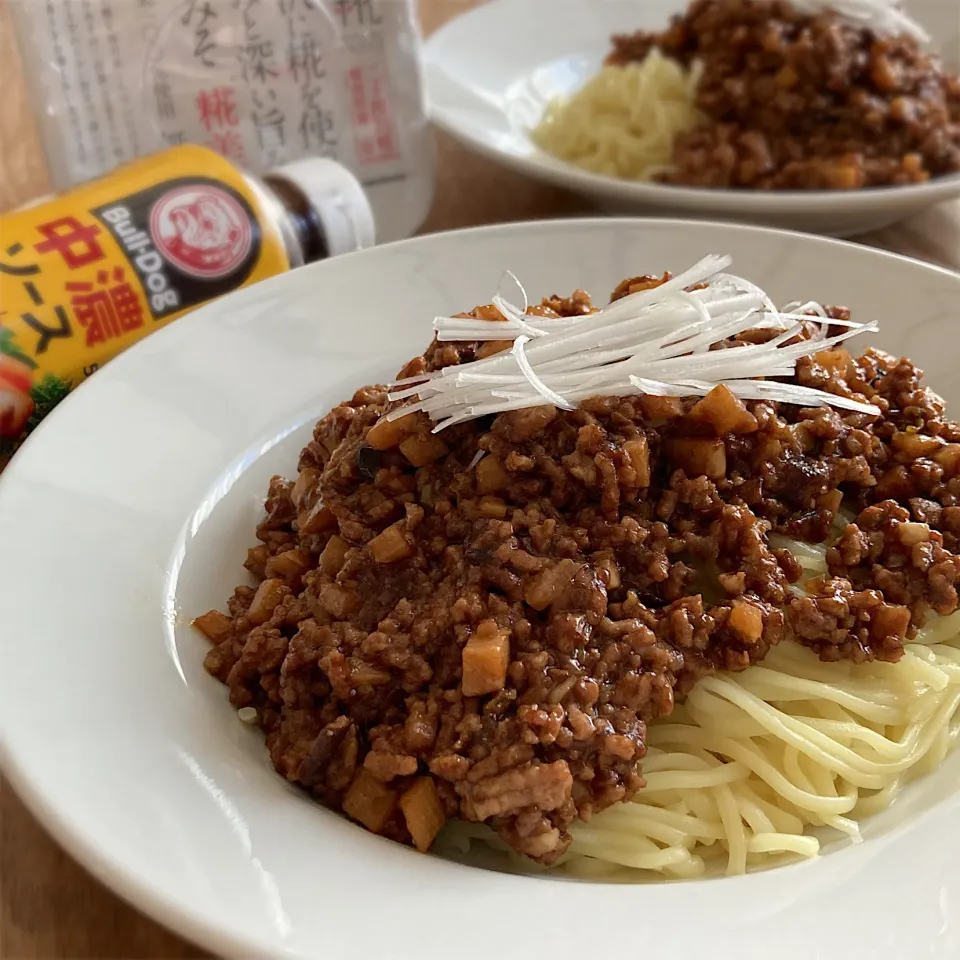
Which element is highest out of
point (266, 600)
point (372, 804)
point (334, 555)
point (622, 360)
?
point (622, 360)

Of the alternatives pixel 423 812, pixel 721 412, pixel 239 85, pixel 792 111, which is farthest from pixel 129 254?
pixel 792 111

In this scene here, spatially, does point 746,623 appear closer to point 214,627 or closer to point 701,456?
point 701,456

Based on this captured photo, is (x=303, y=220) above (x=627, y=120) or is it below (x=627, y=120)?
above

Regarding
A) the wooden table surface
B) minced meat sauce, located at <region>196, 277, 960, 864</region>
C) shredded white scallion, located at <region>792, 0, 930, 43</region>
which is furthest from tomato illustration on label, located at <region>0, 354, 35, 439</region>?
shredded white scallion, located at <region>792, 0, 930, 43</region>

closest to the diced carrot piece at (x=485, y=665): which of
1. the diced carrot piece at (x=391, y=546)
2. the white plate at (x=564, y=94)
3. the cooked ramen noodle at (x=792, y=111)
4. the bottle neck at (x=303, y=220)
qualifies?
the diced carrot piece at (x=391, y=546)

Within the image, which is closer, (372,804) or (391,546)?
(372,804)

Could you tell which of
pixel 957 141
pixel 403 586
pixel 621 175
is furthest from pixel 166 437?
pixel 957 141

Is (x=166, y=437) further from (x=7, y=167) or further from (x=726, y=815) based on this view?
(x=7, y=167)
